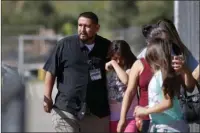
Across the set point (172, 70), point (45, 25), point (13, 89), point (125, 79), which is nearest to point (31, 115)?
point (13, 89)

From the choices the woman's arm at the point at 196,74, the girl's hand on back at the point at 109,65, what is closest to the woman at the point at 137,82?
the woman's arm at the point at 196,74

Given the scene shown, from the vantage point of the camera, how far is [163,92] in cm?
492

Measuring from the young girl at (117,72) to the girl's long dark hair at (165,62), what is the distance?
3.50ft

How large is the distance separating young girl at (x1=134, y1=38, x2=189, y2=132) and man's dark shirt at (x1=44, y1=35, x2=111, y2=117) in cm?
137

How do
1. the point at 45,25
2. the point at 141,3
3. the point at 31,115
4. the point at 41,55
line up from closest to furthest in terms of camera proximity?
the point at 31,115 < the point at 41,55 < the point at 141,3 < the point at 45,25

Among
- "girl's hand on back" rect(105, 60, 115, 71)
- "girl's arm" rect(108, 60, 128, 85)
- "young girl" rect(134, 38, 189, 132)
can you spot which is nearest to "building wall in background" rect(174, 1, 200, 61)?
"girl's hand on back" rect(105, 60, 115, 71)

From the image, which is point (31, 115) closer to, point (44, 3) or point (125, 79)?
point (125, 79)

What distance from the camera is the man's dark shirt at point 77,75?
6.35 metres

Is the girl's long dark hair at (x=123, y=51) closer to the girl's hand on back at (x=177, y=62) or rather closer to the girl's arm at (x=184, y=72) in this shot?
the girl's arm at (x=184, y=72)

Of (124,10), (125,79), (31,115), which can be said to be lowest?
(31,115)

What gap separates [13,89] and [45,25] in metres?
41.2

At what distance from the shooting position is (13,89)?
22.0ft

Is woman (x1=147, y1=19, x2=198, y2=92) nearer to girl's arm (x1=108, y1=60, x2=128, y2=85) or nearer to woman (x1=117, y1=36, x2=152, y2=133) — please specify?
woman (x1=117, y1=36, x2=152, y2=133)

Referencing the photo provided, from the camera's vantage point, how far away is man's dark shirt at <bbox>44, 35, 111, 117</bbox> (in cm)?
635
